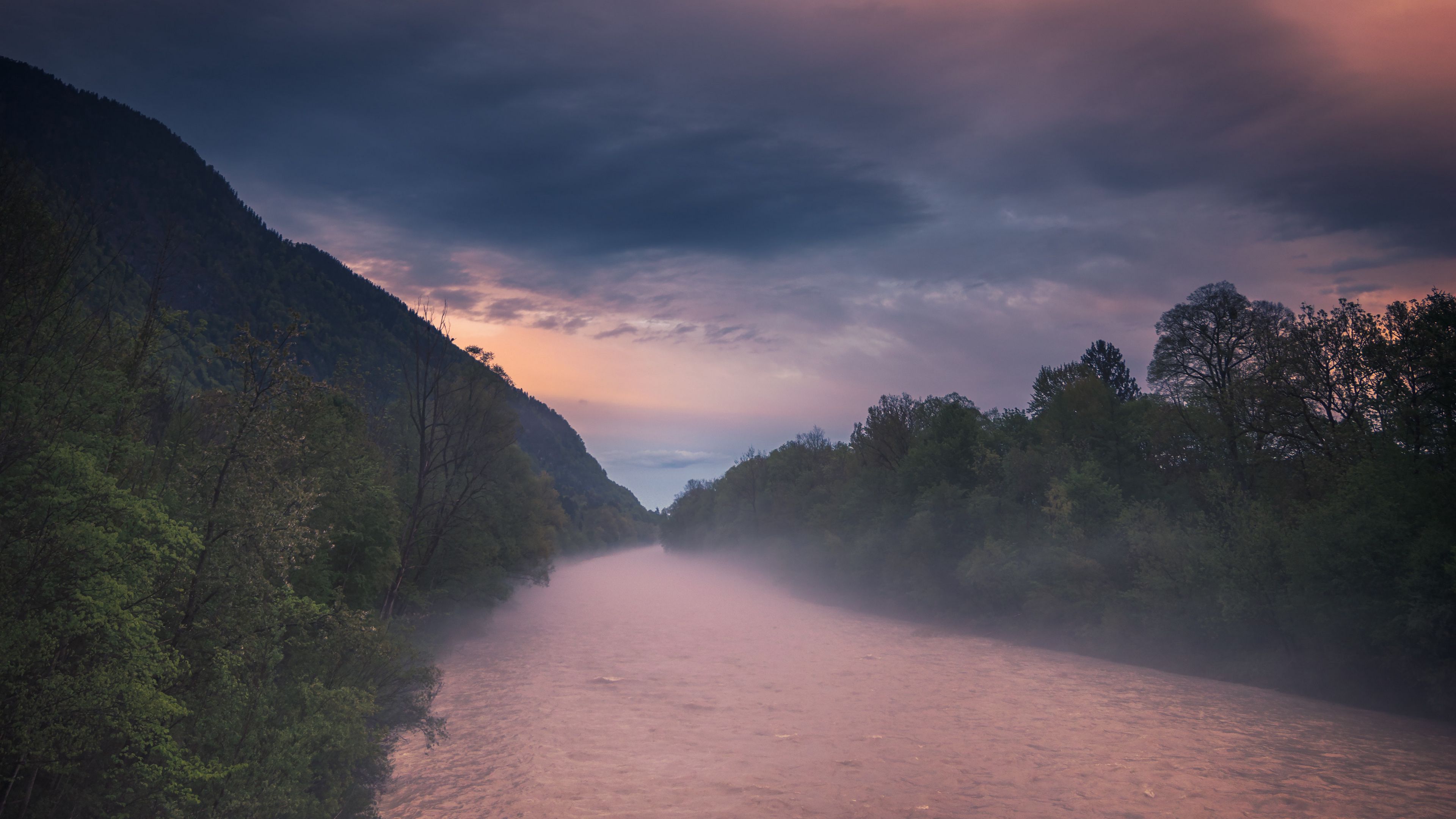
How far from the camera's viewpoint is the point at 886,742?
2175 cm

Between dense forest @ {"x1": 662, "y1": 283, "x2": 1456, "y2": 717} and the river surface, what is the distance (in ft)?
7.95

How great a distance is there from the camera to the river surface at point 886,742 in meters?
16.8

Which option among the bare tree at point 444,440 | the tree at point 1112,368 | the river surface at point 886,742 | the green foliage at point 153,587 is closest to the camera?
the green foliage at point 153,587

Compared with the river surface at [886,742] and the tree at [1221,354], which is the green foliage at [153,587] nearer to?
the river surface at [886,742]

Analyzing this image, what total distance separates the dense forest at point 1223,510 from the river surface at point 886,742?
242 cm

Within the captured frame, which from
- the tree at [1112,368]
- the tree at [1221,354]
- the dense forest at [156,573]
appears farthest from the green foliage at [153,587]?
the tree at [1112,368]

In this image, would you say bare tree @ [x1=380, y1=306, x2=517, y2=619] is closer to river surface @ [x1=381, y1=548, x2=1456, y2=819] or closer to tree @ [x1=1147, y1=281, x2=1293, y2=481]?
river surface @ [x1=381, y1=548, x2=1456, y2=819]

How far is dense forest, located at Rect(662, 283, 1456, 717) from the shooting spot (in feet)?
82.2

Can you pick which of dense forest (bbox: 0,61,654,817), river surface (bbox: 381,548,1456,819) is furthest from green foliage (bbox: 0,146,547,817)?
river surface (bbox: 381,548,1456,819)

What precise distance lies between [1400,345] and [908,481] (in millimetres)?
36133

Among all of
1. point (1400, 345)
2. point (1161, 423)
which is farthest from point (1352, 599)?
point (1161, 423)

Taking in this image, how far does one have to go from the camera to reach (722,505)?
13288 centimetres

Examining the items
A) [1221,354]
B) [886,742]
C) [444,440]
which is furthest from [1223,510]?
[444,440]

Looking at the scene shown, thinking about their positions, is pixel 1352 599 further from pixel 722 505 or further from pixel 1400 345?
pixel 722 505
